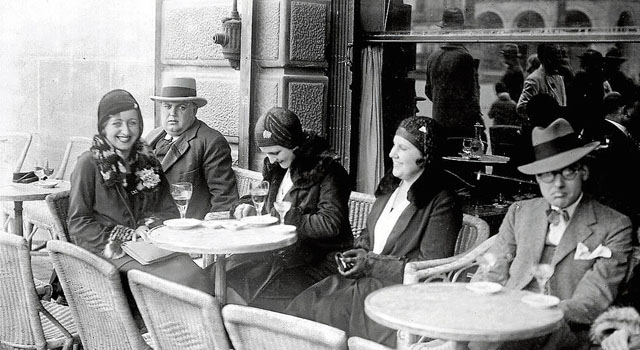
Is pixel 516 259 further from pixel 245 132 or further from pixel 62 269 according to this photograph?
pixel 245 132

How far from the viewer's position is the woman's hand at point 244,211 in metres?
4.89

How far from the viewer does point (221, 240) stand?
4074 mm

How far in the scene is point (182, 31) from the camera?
643 centimetres

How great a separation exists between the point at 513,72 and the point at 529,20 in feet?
0.91

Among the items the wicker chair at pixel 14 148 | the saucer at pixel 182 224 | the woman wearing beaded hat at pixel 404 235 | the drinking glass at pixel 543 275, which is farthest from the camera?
the wicker chair at pixel 14 148

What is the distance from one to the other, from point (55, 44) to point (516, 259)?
16.7ft

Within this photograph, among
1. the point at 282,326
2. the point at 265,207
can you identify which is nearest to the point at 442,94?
the point at 265,207

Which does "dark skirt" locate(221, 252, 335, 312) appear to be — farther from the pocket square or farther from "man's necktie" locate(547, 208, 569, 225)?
the pocket square

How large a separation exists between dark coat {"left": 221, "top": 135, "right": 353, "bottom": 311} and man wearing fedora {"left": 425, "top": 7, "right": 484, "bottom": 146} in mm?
714

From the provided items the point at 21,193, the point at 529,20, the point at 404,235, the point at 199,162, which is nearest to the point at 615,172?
the point at 404,235

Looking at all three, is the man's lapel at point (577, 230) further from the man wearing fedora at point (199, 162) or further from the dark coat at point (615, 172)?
the man wearing fedora at point (199, 162)

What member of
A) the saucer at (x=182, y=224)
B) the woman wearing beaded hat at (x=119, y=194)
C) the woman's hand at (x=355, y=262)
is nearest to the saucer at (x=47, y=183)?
the woman wearing beaded hat at (x=119, y=194)

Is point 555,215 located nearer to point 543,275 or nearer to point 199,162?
point 543,275

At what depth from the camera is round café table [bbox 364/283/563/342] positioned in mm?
2719
